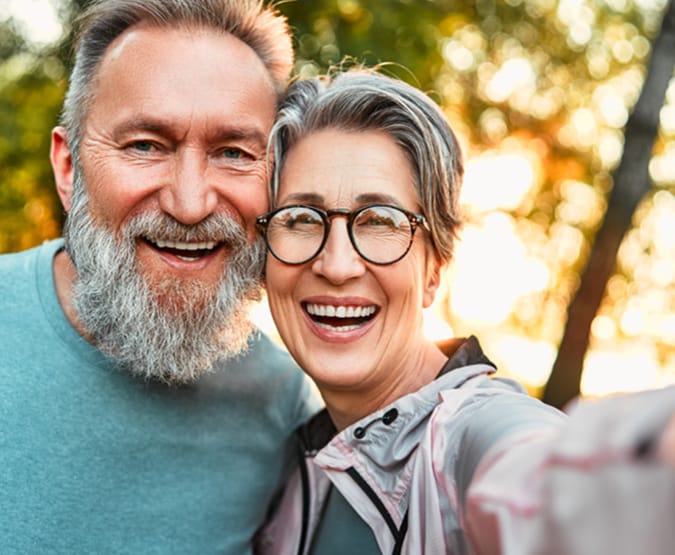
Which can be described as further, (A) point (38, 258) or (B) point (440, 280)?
(A) point (38, 258)

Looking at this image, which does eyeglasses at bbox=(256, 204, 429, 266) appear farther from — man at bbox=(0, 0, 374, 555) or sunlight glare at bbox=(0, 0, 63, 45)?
sunlight glare at bbox=(0, 0, 63, 45)

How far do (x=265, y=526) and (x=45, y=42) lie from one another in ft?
17.1

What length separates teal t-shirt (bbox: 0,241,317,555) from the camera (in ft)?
8.27

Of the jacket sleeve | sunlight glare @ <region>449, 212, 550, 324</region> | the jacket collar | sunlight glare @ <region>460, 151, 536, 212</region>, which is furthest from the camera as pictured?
sunlight glare @ <region>449, 212, 550, 324</region>

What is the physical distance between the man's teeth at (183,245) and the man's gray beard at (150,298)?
0.09 ft

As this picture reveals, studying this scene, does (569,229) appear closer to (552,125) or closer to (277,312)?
(552,125)

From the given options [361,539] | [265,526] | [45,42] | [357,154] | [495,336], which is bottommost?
[495,336]

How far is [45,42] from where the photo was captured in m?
6.50

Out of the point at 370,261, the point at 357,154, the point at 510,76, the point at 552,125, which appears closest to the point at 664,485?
the point at 370,261

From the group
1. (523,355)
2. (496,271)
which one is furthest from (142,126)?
(523,355)

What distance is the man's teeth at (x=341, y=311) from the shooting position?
239cm

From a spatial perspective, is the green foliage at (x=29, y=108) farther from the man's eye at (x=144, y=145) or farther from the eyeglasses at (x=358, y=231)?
the eyeglasses at (x=358, y=231)

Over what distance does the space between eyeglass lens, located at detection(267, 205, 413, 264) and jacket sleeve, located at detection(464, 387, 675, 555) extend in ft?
4.25

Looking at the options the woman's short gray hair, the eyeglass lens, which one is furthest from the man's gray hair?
the eyeglass lens
